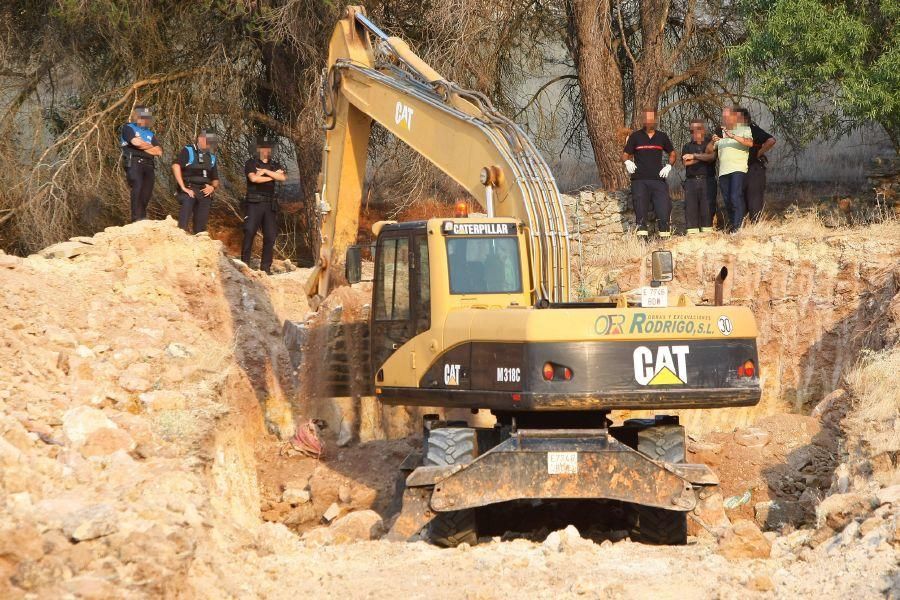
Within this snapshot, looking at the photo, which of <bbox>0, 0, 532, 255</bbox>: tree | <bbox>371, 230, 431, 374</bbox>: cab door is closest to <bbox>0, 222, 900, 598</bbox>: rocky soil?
<bbox>371, 230, 431, 374</bbox>: cab door

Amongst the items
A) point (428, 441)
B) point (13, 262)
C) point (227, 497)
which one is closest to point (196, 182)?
point (13, 262)

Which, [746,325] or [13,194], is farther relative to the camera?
[13,194]

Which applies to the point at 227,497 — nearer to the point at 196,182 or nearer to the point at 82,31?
the point at 196,182

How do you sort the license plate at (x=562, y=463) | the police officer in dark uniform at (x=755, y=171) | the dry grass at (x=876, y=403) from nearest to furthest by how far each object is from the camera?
the license plate at (x=562, y=463), the dry grass at (x=876, y=403), the police officer in dark uniform at (x=755, y=171)

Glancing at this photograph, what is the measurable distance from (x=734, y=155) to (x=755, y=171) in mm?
427

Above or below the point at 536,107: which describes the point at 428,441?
below

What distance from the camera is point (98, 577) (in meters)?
6.17

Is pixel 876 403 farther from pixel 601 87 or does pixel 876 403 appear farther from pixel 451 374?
pixel 601 87

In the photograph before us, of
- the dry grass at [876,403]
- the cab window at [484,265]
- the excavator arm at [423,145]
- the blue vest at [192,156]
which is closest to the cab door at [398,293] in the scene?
the cab window at [484,265]

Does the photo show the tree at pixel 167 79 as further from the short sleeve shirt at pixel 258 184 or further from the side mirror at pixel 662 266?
the side mirror at pixel 662 266

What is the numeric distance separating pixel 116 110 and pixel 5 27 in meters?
2.16

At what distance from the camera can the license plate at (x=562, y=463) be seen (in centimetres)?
920

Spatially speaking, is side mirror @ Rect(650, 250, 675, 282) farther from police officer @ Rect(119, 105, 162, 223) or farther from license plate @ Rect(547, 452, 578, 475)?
police officer @ Rect(119, 105, 162, 223)

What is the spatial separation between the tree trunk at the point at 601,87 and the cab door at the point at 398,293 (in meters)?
9.25
